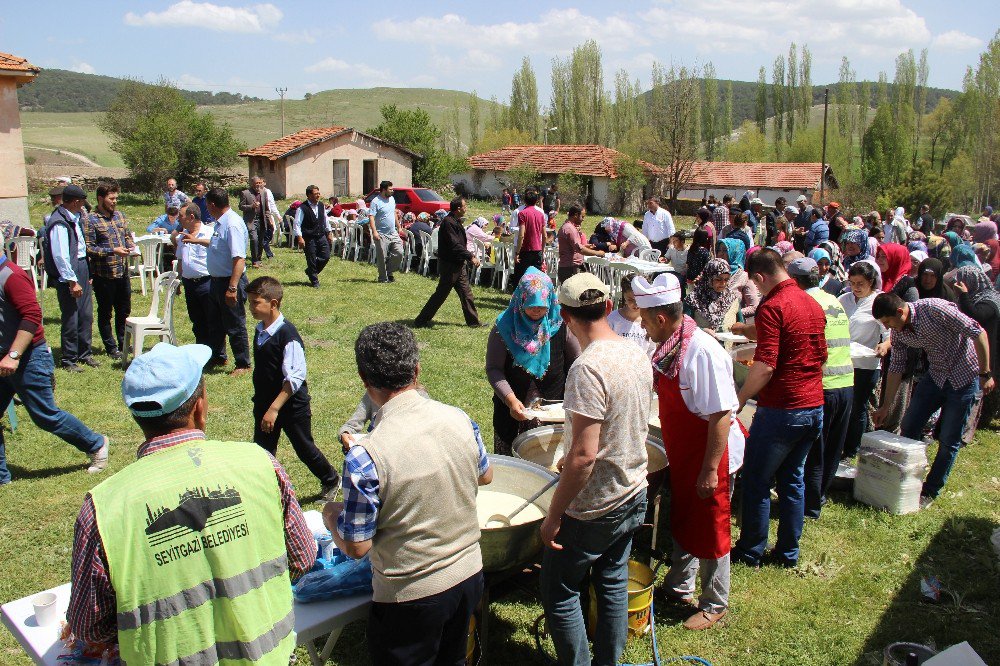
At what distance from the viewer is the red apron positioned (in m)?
3.53

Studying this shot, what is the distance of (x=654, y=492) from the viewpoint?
13.0 ft

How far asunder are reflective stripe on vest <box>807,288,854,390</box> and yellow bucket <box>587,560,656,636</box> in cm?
190

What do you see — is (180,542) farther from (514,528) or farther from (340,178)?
(340,178)

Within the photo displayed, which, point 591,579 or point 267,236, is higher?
point 267,236

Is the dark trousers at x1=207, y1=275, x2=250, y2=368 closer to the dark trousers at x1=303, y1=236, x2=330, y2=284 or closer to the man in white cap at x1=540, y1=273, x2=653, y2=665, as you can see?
the dark trousers at x1=303, y1=236, x2=330, y2=284

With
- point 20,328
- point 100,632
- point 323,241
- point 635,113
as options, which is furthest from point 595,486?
point 635,113

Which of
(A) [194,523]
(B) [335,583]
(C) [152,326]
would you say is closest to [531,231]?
(C) [152,326]

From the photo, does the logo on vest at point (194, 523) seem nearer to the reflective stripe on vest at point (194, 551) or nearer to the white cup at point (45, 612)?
the reflective stripe on vest at point (194, 551)

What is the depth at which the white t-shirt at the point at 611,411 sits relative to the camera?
2748mm

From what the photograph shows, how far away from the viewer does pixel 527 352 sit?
4258 mm

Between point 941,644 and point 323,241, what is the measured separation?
36.4ft

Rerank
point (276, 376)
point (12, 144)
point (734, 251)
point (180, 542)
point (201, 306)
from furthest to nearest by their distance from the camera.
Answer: point (12, 144) < point (734, 251) < point (201, 306) < point (276, 376) < point (180, 542)

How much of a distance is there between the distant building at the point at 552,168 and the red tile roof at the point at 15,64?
1047 inches

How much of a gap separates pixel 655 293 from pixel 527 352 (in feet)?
3.58
